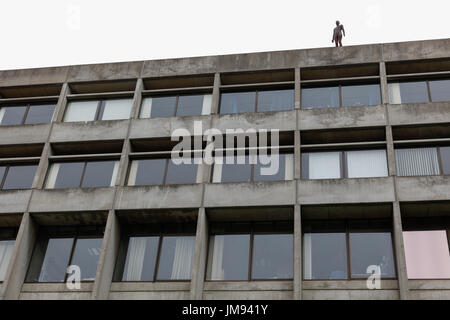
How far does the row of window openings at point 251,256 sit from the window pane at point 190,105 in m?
6.42

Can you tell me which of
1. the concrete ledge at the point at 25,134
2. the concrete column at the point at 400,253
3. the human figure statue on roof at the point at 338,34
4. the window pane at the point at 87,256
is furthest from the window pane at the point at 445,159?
the concrete ledge at the point at 25,134

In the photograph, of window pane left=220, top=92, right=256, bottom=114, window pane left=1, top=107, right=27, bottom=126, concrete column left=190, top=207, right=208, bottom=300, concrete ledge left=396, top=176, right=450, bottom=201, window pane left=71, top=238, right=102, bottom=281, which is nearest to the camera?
concrete column left=190, top=207, right=208, bottom=300

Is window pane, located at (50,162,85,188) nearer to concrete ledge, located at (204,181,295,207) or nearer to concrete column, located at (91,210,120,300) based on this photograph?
concrete column, located at (91,210,120,300)

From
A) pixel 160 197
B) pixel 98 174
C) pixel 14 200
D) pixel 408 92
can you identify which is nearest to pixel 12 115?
pixel 14 200

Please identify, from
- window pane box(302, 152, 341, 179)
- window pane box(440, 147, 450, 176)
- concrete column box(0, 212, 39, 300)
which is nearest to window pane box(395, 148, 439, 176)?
window pane box(440, 147, 450, 176)

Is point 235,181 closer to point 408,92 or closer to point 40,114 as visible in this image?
point 408,92

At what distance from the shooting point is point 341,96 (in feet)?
78.5

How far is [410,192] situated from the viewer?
19.7m

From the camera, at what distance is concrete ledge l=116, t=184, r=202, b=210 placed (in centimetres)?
2089

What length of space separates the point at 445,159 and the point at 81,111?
17.1 m

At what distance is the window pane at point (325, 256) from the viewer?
19266 millimetres

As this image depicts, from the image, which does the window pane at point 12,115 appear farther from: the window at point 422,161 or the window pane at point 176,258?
the window at point 422,161

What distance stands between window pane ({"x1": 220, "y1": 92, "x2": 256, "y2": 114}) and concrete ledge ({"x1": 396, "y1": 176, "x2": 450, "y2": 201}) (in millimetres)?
7996
